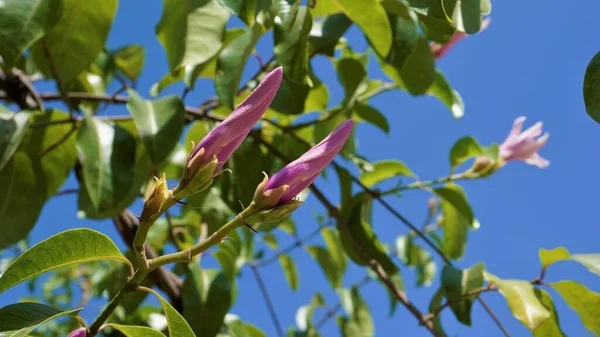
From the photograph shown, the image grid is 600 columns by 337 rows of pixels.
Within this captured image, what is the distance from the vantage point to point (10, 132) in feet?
3.72

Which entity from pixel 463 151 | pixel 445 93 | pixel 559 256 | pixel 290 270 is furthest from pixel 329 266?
pixel 559 256

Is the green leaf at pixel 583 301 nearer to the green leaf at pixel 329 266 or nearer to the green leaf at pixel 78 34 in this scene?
the green leaf at pixel 78 34

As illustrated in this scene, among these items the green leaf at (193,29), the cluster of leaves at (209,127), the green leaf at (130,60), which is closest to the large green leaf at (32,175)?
the cluster of leaves at (209,127)

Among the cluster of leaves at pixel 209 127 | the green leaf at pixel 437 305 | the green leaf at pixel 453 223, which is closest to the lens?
the cluster of leaves at pixel 209 127

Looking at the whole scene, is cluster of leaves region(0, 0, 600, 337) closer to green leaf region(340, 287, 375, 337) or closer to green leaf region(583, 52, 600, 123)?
green leaf region(583, 52, 600, 123)

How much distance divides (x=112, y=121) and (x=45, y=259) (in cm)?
72

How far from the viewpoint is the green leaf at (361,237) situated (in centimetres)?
149

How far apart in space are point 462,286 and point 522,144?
55 centimetres

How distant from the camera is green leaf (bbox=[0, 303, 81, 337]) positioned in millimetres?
620

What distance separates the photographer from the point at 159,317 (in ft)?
5.86

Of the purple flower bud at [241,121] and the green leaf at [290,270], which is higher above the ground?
the purple flower bud at [241,121]

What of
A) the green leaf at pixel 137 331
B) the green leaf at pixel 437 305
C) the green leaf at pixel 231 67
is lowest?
the green leaf at pixel 437 305

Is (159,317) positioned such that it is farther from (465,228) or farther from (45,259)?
(45,259)

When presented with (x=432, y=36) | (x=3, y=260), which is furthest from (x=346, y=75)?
(x=3, y=260)
